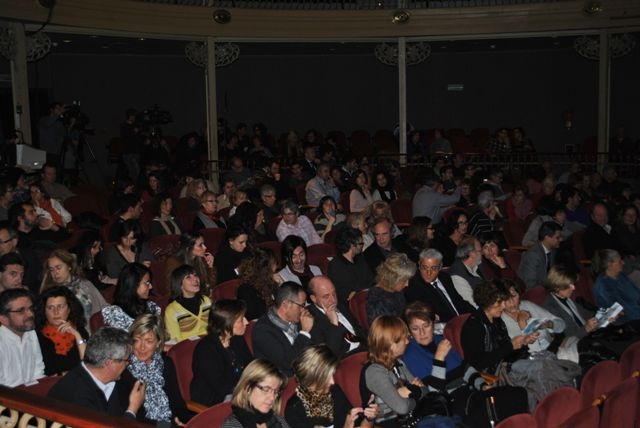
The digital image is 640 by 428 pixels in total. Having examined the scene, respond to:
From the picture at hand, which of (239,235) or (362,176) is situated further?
(362,176)

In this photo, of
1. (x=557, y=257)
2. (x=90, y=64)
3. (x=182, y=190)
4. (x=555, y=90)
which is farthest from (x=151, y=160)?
(x=555, y=90)

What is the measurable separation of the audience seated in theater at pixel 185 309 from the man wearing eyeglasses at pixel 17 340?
3.33 ft

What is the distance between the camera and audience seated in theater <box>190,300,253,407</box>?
5.08 metres

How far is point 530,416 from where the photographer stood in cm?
423

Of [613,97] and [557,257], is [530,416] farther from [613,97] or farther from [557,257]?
[613,97]

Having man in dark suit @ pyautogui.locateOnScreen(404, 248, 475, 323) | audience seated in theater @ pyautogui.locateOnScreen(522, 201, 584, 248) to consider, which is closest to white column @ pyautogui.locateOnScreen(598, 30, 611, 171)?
audience seated in theater @ pyautogui.locateOnScreen(522, 201, 584, 248)

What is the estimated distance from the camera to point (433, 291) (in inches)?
273

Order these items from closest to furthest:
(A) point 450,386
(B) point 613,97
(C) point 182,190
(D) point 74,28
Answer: (A) point 450,386
(C) point 182,190
(D) point 74,28
(B) point 613,97

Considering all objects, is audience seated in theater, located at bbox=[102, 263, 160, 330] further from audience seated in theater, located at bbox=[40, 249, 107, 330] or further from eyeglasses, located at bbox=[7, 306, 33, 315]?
eyeglasses, located at bbox=[7, 306, 33, 315]

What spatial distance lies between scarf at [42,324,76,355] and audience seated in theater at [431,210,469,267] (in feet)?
13.7

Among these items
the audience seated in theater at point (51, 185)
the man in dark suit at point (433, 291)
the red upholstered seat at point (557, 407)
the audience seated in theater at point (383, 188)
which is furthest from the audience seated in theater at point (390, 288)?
the audience seated in theater at point (51, 185)

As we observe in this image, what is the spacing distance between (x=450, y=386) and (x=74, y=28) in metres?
9.51

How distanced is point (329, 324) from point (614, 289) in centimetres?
298

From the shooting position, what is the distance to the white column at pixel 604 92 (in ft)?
48.3
